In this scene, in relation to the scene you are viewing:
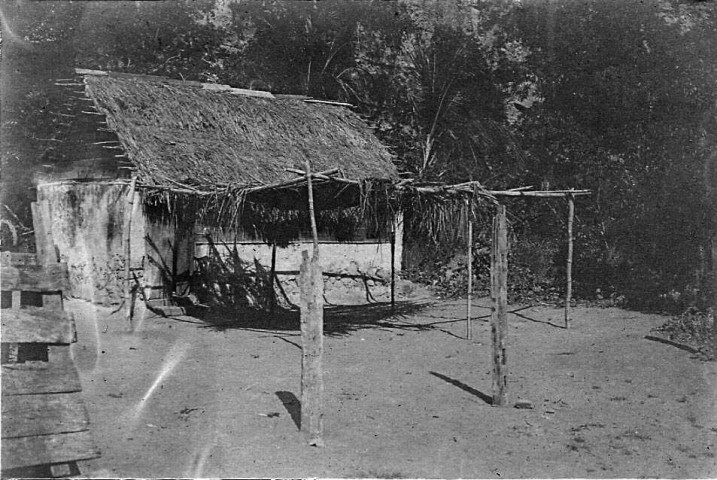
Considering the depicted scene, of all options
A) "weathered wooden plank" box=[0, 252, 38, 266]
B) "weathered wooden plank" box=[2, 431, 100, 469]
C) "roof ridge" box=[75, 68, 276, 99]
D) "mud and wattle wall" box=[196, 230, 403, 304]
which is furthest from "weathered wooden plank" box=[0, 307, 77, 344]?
"mud and wattle wall" box=[196, 230, 403, 304]

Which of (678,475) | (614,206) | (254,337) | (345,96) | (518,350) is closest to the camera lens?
(678,475)

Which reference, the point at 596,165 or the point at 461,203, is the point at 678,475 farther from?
the point at 596,165

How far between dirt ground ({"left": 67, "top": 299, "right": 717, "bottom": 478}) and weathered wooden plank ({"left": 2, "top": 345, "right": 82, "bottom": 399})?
1.91 ft

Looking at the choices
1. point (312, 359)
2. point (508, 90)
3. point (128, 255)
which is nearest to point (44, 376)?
point (312, 359)

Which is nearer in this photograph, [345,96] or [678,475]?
[678,475]

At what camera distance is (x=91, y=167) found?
1372 centimetres

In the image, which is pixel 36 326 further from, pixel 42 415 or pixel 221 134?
pixel 221 134

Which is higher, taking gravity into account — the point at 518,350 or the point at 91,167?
the point at 91,167

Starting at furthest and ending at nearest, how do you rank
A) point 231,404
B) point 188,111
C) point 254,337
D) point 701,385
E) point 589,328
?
point 188,111 < point 589,328 < point 254,337 < point 701,385 < point 231,404

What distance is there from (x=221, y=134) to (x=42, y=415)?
10467 mm

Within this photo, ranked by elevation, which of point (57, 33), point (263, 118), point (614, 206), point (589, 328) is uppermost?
point (57, 33)

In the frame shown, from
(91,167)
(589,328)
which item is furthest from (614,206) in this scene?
(91,167)

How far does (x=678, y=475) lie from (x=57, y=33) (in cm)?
2024

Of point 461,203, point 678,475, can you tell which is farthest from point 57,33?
point 678,475
